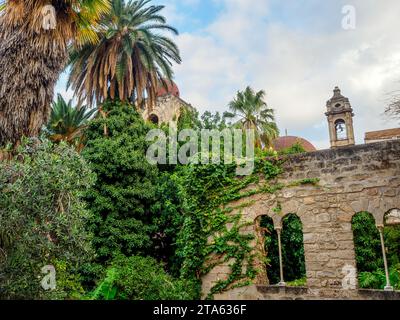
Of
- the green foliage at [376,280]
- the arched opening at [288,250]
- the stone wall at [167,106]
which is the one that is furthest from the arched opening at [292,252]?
the stone wall at [167,106]

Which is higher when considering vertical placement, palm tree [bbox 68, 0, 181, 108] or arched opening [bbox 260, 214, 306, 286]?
palm tree [bbox 68, 0, 181, 108]

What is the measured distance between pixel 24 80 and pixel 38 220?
431cm

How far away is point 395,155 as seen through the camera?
23.2ft

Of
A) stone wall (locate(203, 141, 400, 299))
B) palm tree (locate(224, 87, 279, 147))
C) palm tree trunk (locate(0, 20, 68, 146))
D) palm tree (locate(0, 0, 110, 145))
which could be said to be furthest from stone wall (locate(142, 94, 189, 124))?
stone wall (locate(203, 141, 400, 299))

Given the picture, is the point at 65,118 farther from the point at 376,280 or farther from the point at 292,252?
the point at 376,280

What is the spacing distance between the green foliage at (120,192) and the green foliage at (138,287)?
1.59 m

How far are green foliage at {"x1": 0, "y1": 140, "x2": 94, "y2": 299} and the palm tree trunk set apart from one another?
2.66 meters

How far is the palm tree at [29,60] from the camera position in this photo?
26.4 feet

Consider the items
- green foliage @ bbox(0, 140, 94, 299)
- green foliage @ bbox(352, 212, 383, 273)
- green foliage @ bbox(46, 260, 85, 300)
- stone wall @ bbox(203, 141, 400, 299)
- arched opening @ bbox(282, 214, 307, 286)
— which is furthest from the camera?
green foliage @ bbox(352, 212, 383, 273)

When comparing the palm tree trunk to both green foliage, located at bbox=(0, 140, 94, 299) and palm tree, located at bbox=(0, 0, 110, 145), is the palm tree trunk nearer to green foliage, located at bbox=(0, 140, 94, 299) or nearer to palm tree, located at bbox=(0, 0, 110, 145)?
palm tree, located at bbox=(0, 0, 110, 145)

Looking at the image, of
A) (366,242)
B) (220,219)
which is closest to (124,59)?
(220,219)

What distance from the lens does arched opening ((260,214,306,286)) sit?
1144 cm

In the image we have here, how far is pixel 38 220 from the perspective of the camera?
527 cm
